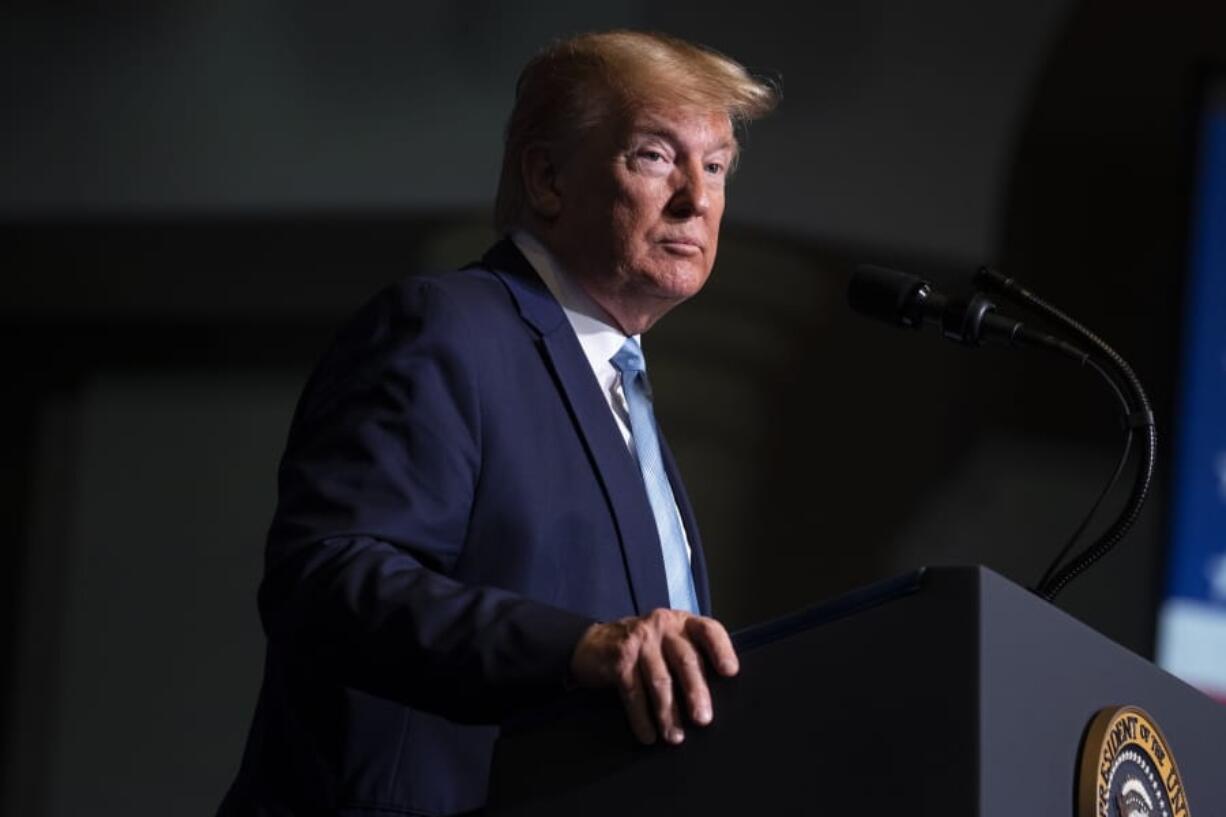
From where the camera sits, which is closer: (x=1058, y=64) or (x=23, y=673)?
(x=23, y=673)

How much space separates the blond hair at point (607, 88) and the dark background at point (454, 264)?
1.23m

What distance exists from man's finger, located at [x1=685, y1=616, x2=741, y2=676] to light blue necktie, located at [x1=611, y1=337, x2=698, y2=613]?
0.46 metres

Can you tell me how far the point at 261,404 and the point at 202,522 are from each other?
0.23 metres

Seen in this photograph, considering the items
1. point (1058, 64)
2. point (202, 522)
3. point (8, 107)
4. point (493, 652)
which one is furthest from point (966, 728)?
point (1058, 64)

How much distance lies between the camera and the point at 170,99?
298 centimetres

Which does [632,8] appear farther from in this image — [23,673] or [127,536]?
[23,673]

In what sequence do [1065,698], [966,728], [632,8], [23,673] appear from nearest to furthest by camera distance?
1. [966,728]
2. [1065,698]
3. [23,673]
4. [632,8]

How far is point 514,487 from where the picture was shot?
57.9 inches

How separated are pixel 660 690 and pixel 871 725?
0.43 feet

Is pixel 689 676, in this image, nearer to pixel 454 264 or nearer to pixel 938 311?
pixel 938 311

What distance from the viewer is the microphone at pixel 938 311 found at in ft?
5.08

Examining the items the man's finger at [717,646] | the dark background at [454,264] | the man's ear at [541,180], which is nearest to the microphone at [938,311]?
the man's ear at [541,180]

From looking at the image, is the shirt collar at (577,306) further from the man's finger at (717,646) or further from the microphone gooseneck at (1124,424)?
the man's finger at (717,646)

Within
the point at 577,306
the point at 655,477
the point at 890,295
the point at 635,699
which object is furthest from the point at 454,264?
the point at 635,699
